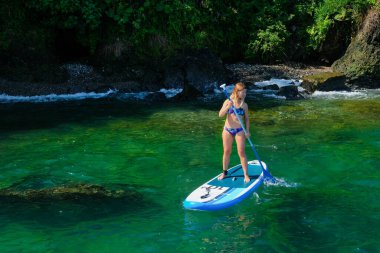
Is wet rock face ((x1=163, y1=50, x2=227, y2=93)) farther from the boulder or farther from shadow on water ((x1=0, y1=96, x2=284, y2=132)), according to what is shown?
the boulder

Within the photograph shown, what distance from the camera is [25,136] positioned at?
45.4ft

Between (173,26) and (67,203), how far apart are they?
14.4 metres

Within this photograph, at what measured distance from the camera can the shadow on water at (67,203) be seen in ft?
28.0

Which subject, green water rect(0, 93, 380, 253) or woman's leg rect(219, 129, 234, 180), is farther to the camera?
woman's leg rect(219, 129, 234, 180)

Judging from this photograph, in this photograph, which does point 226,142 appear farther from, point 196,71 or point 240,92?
point 196,71

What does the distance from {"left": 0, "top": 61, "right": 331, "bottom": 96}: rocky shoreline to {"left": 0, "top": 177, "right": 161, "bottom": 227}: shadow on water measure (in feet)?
33.1

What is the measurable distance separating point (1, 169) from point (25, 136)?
2768 mm

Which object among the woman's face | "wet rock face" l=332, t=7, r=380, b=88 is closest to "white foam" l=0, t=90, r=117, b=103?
"wet rock face" l=332, t=7, r=380, b=88

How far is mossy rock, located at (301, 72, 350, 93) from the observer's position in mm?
19812

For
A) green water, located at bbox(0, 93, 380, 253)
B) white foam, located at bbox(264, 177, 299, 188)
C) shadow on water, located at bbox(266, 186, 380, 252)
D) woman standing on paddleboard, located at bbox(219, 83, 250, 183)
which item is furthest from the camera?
white foam, located at bbox(264, 177, 299, 188)

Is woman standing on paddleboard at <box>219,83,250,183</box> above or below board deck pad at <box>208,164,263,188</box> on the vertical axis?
above

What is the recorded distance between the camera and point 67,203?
9.07 m

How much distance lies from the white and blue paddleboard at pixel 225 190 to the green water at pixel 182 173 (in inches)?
6.5

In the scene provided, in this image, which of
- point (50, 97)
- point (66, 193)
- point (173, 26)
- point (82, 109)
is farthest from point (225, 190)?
point (173, 26)
